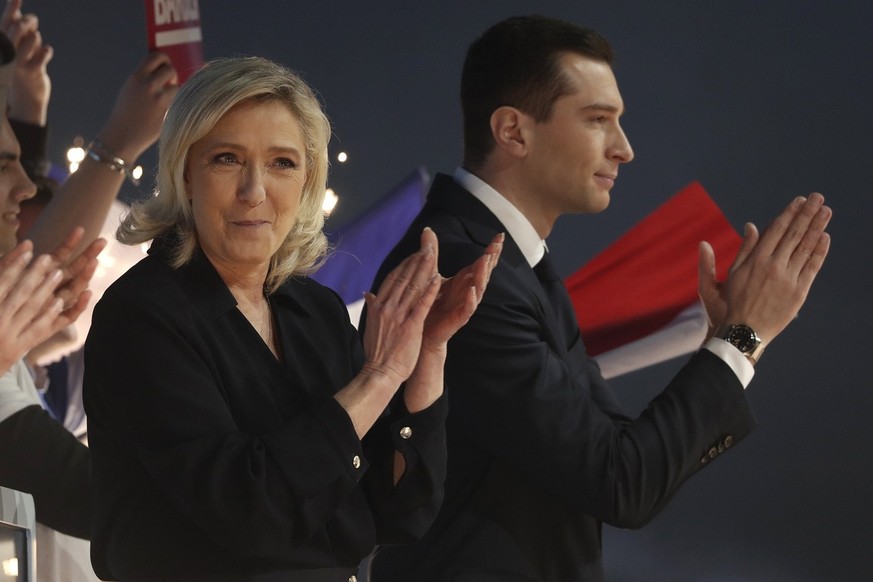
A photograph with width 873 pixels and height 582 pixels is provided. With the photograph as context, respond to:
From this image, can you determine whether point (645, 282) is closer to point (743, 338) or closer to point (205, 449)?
point (743, 338)

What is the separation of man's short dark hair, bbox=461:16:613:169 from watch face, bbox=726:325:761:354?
0.40 meters

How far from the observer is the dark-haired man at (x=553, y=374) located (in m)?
1.54

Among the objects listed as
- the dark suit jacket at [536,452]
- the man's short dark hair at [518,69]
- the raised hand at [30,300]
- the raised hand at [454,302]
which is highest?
the man's short dark hair at [518,69]

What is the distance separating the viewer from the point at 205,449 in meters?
1.14

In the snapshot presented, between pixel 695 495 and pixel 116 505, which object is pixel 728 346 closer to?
pixel 116 505

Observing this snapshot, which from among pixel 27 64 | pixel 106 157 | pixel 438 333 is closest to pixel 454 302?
pixel 438 333

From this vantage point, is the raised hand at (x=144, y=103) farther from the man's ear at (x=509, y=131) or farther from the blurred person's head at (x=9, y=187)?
the man's ear at (x=509, y=131)

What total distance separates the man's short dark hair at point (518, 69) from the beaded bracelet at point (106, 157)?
0.90 meters

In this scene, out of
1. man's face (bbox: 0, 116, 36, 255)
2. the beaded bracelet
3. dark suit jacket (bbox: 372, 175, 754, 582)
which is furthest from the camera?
the beaded bracelet

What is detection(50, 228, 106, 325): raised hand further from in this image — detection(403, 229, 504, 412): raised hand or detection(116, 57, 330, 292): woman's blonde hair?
detection(403, 229, 504, 412): raised hand

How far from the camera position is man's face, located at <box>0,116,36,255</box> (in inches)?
89.8

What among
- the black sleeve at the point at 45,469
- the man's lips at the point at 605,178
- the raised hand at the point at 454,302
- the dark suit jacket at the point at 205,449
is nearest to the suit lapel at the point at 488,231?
the man's lips at the point at 605,178

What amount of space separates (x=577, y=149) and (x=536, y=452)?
18.3 inches

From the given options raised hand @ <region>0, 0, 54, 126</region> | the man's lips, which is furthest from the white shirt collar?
raised hand @ <region>0, 0, 54, 126</region>
